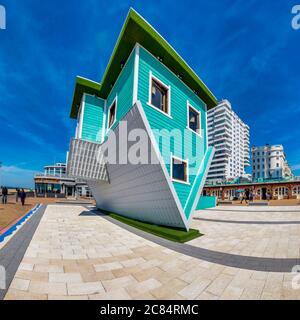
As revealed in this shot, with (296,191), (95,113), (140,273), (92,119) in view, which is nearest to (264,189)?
(296,191)

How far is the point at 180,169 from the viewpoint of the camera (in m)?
9.22

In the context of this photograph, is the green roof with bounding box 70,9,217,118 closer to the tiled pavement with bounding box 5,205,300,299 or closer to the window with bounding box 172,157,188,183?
the window with bounding box 172,157,188,183

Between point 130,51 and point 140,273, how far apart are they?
30.1 feet

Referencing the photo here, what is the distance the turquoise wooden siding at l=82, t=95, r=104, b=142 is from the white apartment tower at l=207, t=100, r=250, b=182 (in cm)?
7758

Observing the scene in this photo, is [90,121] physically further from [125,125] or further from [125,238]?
[125,238]

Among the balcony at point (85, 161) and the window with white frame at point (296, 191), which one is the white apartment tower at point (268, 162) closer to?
the window with white frame at point (296, 191)

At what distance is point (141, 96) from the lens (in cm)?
736

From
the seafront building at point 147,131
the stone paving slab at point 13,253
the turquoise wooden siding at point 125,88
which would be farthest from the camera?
the turquoise wooden siding at point 125,88

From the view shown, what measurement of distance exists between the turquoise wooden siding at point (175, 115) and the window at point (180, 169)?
311mm

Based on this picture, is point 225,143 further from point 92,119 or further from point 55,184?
point 92,119

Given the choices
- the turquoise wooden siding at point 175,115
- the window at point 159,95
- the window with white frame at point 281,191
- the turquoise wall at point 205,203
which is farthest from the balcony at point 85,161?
the window with white frame at point 281,191

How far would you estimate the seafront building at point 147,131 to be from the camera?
7.15 meters

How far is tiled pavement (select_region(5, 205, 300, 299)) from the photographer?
2.98 m
